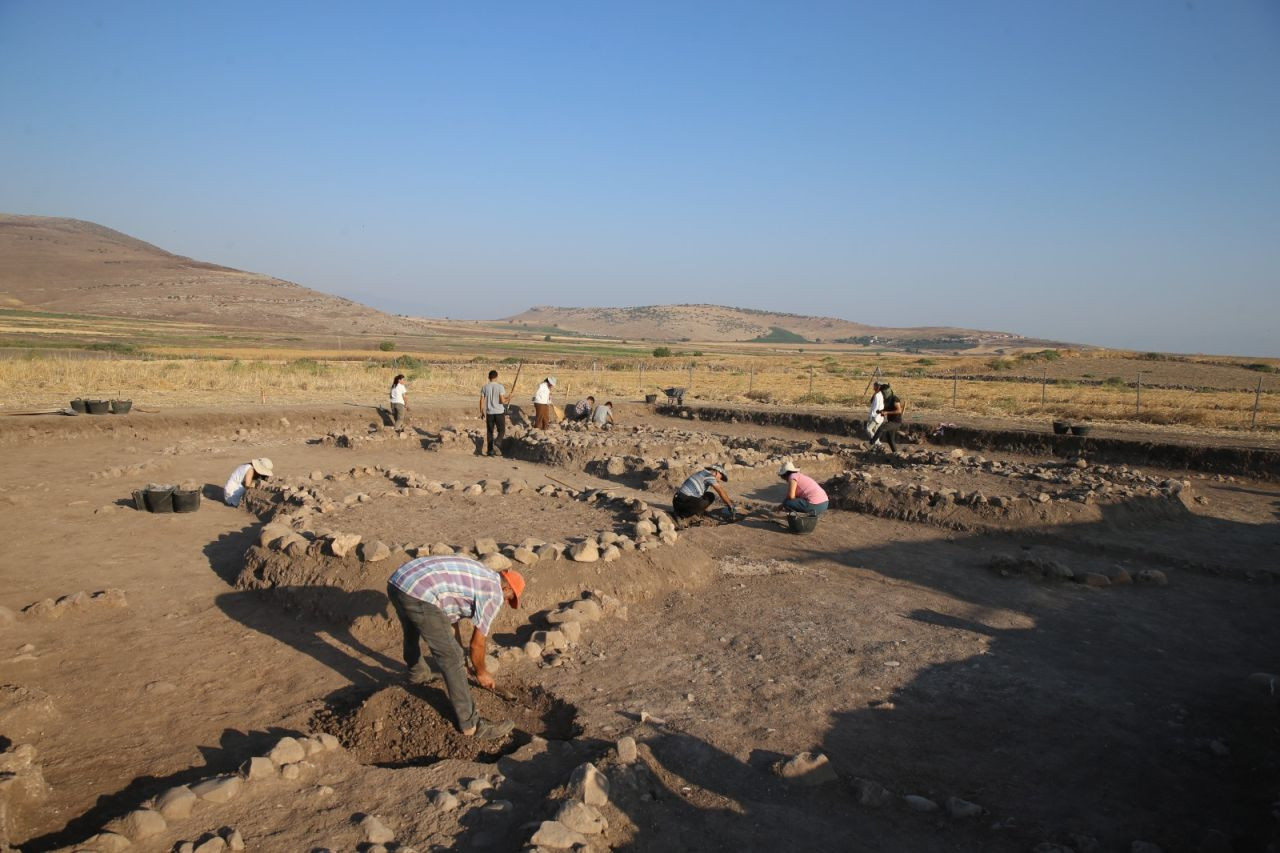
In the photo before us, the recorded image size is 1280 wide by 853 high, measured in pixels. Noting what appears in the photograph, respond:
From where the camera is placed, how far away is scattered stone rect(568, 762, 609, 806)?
12.8 ft

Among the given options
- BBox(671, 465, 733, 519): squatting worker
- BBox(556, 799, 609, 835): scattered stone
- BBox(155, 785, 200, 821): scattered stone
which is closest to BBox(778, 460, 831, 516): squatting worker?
BBox(671, 465, 733, 519): squatting worker

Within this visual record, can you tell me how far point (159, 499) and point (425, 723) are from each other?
7.22 m

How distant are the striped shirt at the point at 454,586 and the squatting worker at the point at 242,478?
7272mm

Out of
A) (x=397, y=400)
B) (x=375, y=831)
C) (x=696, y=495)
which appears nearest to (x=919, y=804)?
(x=375, y=831)

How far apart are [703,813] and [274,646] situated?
4039 mm

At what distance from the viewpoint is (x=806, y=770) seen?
4.38 m

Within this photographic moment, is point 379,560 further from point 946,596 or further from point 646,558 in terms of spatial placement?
point 946,596

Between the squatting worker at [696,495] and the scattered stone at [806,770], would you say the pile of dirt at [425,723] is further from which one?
the squatting worker at [696,495]

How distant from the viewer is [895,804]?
13.7ft

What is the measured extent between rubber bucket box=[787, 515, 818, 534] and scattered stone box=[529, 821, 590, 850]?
680 centimetres

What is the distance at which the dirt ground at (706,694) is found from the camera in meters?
4.02

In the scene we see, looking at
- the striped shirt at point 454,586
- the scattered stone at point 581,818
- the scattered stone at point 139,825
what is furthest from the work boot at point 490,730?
the scattered stone at point 139,825

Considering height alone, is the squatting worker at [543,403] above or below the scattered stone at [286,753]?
above

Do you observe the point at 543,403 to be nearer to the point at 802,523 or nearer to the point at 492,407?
the point at 492,407
